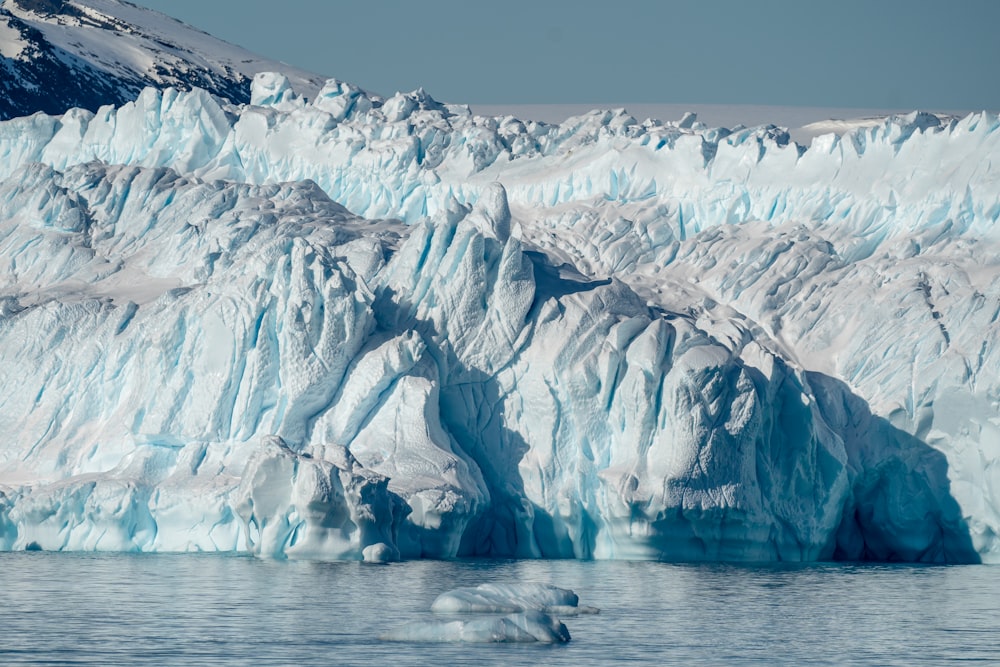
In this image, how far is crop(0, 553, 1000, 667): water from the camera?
62.5ft

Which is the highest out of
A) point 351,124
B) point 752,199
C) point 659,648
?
point 351,124

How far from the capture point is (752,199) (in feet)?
130

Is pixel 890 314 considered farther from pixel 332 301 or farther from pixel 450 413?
pixel 332 301

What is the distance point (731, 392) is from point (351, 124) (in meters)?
17.8

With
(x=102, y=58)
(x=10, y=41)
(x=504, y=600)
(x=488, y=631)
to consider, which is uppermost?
(x=102, y=58)

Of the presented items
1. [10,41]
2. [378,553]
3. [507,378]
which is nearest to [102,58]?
[10,41]

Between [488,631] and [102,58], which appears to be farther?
[102,58]

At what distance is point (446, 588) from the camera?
24.6 m

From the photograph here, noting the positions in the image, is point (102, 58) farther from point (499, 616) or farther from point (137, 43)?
point (499, 616)

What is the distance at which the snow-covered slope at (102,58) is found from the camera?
206 feet

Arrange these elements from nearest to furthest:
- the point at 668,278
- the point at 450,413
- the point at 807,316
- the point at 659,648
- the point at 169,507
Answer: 1. the point at 659,648
2. the point at 169,507
3. the point at 450,413
4. the point at 807,316
5. the point at 668,278

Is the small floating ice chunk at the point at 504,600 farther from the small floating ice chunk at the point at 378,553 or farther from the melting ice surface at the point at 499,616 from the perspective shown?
the small floating ice chunk at the point at 378,553

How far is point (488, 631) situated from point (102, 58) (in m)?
52.2

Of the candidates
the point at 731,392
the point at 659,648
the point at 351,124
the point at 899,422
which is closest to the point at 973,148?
the point at 899,422
